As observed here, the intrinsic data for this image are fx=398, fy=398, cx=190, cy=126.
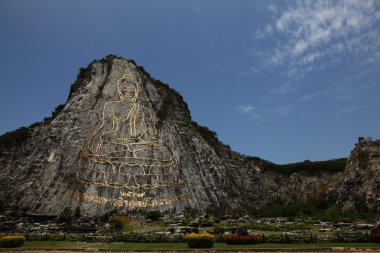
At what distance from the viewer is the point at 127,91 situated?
5253 centimetres

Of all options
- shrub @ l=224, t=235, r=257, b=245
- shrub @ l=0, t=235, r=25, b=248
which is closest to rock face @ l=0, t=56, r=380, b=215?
shrub @ l=0, t=235, r=25, b=248

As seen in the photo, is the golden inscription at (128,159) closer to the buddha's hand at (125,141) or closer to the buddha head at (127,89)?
the buddha's hand at (125,141)

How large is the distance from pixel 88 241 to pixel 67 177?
1793cm

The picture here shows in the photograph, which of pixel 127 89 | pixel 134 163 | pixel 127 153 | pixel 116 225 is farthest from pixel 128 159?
pixel 127 89

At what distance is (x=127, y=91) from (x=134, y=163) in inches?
501

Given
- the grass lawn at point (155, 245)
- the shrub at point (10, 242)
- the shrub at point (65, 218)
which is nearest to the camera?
the grass lawn at point (155, 245)

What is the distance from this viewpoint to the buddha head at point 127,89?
2039 inches

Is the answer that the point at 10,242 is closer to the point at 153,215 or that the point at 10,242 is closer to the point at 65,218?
the point at 65,218

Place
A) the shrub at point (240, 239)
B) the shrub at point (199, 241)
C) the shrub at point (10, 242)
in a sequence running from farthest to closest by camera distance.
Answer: the shrub at point (240, 239) < the shrub at point (10, 242) < the shrub at point (199, 241)

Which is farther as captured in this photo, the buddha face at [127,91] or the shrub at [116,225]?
the buddha face at [127,91]

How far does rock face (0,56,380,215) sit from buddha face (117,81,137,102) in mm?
129

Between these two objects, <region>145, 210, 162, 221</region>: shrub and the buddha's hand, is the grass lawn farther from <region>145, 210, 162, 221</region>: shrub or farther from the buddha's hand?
the buddha's hand

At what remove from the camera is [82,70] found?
195 ft

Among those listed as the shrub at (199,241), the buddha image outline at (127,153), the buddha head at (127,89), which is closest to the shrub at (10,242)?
the shrub at (199,241)
